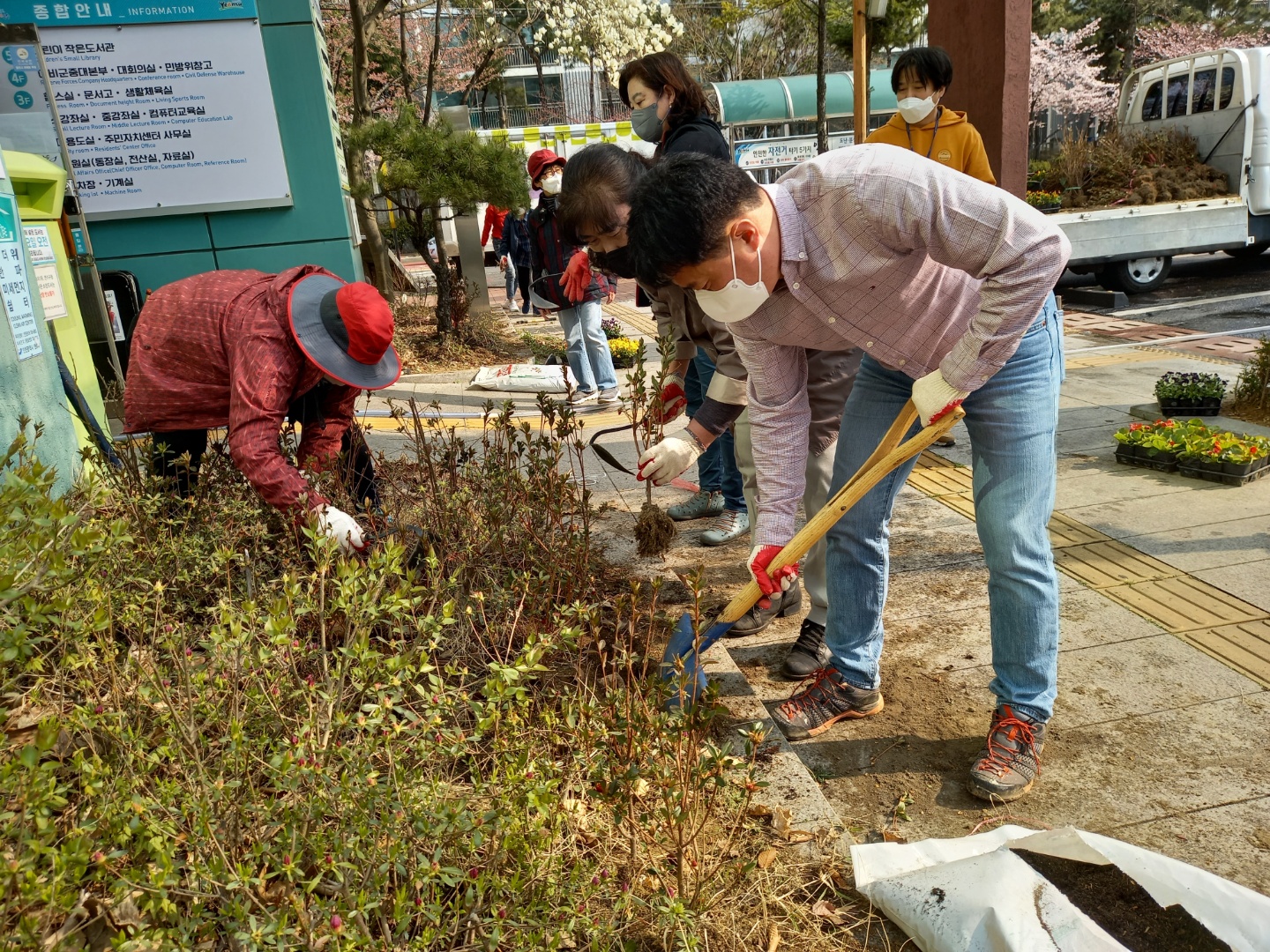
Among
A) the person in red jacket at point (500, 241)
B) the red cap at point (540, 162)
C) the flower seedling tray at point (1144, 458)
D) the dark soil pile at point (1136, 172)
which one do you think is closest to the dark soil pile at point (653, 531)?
the flower seedling tray at point (1144, 458)

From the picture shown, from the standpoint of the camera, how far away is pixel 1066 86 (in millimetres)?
28844

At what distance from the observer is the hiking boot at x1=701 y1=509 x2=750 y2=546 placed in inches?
164

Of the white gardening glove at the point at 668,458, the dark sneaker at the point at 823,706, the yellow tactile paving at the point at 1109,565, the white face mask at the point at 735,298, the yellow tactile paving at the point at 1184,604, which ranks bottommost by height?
the yellow tactile paving at the point at 1109,565

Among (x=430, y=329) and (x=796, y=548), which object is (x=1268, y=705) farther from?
(x=430, y=329)

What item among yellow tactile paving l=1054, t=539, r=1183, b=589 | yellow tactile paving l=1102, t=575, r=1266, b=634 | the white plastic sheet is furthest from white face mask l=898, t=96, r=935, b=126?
the white plastic sheet

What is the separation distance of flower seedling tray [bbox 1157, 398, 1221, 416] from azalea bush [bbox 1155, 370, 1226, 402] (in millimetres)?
16

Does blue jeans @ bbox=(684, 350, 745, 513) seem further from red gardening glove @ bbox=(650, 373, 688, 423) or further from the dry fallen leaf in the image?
the dry fallen leaf

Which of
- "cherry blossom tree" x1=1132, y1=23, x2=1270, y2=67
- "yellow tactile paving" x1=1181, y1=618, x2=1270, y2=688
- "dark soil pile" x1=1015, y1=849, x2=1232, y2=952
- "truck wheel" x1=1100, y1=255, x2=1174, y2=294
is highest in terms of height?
"cherry blossom tree" x1=1132, y1=23, x2=1270, y2=67

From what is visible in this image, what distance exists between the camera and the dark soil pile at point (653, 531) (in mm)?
3453

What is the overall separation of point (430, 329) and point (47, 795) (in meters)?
9.47

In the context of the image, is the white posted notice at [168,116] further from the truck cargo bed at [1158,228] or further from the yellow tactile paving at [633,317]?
the truck cargo bed at [1158,228]

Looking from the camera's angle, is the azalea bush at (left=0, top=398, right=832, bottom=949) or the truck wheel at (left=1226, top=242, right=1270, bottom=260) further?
the truck wheel at (left=1226, top=242, right=1270, bottom=260)

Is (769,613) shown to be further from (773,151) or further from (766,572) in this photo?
(773,151)

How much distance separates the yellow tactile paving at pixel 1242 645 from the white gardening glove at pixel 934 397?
1477 millimetres
